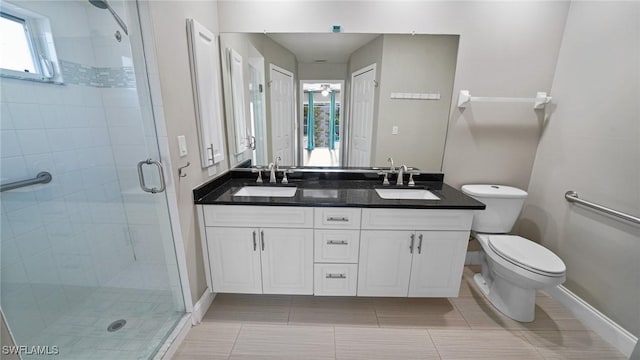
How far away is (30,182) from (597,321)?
355 cm

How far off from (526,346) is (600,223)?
0.93 metres

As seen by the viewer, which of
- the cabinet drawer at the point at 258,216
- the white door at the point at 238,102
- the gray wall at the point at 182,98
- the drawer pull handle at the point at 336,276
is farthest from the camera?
the white door at the point at 238,102

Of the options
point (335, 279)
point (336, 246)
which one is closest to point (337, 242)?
point (336, 246)

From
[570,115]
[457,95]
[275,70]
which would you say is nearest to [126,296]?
[275,70]

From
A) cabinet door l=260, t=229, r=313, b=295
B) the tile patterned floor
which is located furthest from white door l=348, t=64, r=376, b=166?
the tile patterned floor

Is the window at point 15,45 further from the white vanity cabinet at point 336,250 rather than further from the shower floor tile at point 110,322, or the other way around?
the white vanity cabinet at point 336,250

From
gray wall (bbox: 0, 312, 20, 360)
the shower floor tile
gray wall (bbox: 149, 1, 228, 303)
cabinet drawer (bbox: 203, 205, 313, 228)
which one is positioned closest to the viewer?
gray wall (bbox: 0, 312, 20, 360)

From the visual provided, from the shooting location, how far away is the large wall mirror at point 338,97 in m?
1.83

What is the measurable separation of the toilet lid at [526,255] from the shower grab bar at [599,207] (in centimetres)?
39

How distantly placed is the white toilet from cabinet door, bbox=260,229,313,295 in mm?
1302

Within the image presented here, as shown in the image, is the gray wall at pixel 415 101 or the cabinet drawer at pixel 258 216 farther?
the gray wall at pixel 415 101

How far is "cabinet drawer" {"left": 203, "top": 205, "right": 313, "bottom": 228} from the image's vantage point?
152 cm

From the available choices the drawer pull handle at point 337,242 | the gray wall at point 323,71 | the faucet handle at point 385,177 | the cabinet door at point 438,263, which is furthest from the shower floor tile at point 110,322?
the gray wall at point 323,71

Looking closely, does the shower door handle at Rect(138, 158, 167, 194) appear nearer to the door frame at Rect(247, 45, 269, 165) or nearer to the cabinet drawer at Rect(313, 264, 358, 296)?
the door frame at Rect(247, 45, 269, 165)
